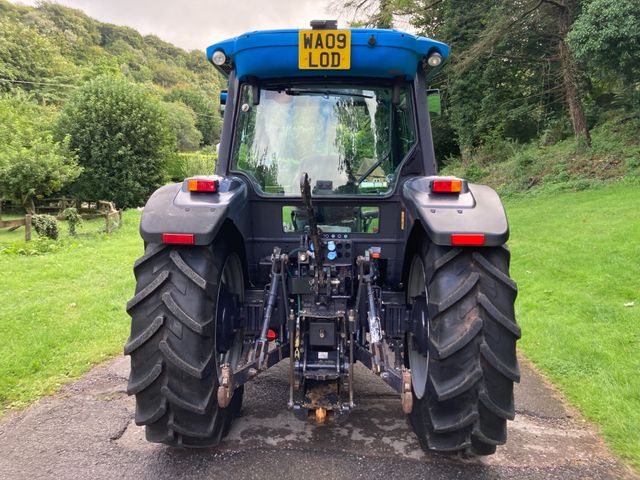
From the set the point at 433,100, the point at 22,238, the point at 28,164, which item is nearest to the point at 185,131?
the point at 28,164

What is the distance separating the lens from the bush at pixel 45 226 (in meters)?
13.5

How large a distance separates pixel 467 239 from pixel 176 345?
1.45 meters

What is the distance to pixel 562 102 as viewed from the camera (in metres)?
19.6

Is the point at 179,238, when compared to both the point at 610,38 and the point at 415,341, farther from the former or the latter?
the point at 610,38

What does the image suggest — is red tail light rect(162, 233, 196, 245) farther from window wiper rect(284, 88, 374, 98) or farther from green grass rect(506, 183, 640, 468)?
green grass rect(506, 183, 640, 468)

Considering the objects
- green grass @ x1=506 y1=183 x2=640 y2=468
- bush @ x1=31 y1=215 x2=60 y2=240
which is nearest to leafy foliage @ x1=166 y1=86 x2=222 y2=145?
bush @ x1=31 y1=215 x2=60 y2=240

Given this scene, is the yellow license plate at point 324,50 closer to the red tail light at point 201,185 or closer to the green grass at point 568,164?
the red tail light at point 201,185

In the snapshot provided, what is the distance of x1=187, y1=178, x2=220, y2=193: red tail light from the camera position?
2.63 meters

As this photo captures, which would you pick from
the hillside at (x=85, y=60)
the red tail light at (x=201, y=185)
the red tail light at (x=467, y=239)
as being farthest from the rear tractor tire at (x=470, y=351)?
the hillside at (x=85, y=60)

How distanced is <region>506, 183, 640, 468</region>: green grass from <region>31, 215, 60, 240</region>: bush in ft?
38.3

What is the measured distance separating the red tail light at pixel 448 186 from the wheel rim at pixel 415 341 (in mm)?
456

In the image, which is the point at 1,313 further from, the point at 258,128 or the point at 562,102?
the point at 562,102

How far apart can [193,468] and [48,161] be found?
1973cm

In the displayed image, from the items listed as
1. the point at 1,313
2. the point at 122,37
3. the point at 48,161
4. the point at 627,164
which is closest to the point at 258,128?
the point at 1,313
